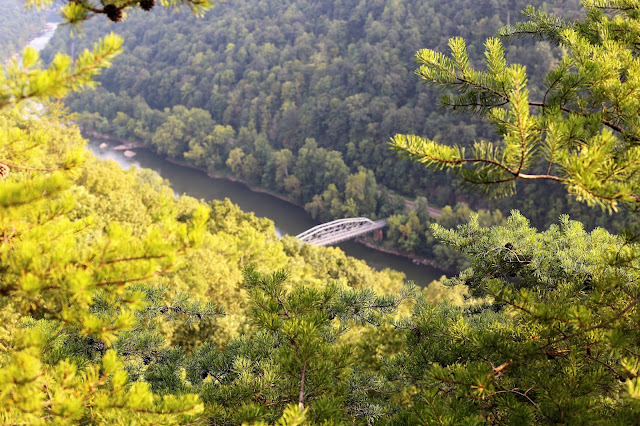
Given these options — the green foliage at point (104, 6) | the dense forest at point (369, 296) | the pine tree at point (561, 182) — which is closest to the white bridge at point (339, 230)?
the dense forest at point (369, 296)

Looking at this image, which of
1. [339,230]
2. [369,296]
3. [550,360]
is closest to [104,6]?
[369,296]

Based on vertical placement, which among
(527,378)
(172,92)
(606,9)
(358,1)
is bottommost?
(172,92)

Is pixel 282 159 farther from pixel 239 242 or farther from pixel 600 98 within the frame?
pixel 600 98

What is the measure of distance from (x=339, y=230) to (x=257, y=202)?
1348 centimetres

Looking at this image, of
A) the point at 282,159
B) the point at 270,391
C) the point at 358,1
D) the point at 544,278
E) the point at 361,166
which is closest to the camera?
the point at 270,391

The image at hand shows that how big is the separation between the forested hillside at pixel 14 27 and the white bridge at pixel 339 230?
72917mm

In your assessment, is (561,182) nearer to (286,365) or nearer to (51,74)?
(286,365)

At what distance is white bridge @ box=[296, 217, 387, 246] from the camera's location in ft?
129

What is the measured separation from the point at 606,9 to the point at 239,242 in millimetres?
17036

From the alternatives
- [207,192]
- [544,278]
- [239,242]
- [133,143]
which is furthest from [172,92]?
[544,278]

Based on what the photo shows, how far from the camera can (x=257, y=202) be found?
167 ft

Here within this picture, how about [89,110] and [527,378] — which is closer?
[527,378]

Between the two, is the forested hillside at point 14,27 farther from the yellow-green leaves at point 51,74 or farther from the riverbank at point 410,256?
the yellow-green leaves at point 51,74

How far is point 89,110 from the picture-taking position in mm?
74562
